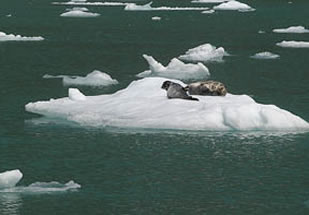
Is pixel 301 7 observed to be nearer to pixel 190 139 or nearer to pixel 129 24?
pixel 129 24

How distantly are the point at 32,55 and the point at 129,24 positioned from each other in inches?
885

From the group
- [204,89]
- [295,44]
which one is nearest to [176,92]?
[204,89]

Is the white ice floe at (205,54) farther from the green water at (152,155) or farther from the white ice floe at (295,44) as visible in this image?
the white ice floe at (295,44)

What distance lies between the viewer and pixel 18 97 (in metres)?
43.3

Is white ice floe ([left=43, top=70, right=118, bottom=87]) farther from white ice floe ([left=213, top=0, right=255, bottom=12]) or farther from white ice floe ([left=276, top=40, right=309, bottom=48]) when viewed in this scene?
white ice floe ([left=213, top=0, right=255, bottom=12])

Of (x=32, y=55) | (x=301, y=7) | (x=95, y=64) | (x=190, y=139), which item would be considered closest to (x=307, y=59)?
(x=95, y=64)

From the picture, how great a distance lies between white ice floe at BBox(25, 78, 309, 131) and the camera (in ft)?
113

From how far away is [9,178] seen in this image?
86.4ft

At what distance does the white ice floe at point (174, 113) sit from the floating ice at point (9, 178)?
29.3ft

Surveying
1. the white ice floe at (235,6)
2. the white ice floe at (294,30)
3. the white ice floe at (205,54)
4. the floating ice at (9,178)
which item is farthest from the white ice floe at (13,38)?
the floating ice at (9,178)

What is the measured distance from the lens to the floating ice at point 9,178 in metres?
26.2

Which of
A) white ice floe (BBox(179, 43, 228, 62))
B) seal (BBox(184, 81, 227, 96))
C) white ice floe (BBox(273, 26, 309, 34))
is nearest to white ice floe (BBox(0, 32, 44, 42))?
white ice floe (BBox(179, 43, 228, 62))

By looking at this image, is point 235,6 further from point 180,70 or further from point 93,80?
point 93,80

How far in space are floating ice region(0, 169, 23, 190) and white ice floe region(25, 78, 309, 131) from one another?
8937 mm
